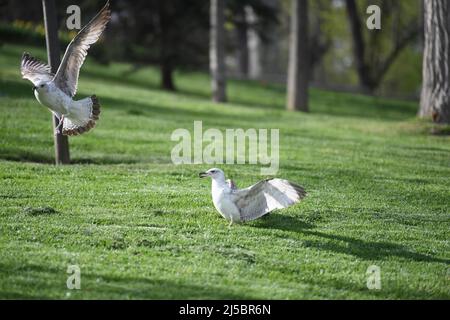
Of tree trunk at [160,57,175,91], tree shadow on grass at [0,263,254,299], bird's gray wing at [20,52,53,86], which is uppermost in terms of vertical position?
tree trunk at [160,57,175,91]

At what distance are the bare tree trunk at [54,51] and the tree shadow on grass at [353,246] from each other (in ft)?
15.5

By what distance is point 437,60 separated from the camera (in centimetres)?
1798

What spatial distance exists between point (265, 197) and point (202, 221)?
107 cm

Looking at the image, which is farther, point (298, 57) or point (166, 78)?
point (166, 78)

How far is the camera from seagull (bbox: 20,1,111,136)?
1082 cm

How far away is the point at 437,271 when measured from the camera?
866cm

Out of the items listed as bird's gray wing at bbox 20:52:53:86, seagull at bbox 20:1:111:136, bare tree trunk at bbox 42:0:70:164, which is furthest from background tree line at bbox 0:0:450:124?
seagull at bbox 20:1:111:136

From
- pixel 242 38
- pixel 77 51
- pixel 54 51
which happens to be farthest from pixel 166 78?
pixel 77 51

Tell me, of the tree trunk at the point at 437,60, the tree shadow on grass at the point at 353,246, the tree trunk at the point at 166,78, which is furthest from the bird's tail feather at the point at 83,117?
the tree trunk at the point at 166,78

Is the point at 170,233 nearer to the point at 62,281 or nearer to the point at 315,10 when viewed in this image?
the point at 62,281

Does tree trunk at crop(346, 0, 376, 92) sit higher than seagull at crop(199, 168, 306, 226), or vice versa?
tree trunk at crop(346, 0, 376, 92)

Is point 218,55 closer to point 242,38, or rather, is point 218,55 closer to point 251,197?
point 242,38

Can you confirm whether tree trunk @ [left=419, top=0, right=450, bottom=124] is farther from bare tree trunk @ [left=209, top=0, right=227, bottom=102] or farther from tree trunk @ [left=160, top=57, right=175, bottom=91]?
tree trunk @ [left=160, top=57, right=175, bottom=91]
